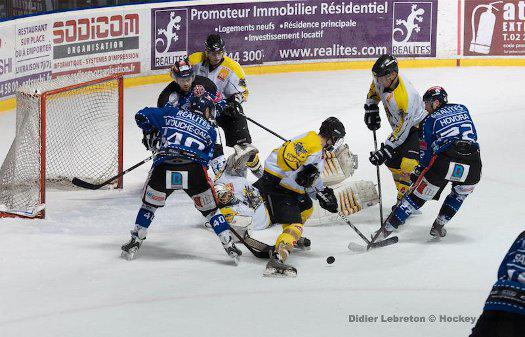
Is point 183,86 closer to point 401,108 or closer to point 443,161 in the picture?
point 401,108

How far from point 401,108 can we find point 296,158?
1.41m

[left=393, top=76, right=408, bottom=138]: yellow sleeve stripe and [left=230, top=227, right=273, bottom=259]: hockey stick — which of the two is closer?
[left=230, top=227, right=273, bottom=259]: hockey stick

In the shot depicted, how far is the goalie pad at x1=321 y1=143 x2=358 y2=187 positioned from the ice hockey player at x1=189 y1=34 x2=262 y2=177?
0.54 m

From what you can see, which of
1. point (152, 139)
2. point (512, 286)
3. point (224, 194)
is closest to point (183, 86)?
point (152, 139)

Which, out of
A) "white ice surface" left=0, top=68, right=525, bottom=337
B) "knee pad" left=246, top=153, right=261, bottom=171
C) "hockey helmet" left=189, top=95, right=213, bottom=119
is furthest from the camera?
"knee pad" left=246, top=153, right=261, bottom=171

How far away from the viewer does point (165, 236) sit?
24.4 ft

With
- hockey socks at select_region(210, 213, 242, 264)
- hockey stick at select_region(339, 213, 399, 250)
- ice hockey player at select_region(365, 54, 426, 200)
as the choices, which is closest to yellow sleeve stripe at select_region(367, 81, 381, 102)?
ice hockey player at select_region(365, 54, 426, 200)

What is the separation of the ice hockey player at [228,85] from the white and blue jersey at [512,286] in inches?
183

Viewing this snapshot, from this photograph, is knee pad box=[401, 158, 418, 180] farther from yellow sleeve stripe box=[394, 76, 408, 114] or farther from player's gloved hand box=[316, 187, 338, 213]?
player's gloved hand box=[316, 187, 338, 213]

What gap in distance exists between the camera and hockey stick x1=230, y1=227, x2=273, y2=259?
682 cm

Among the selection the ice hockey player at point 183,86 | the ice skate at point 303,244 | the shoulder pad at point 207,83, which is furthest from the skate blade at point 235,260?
the shoulder pad at point 207,83

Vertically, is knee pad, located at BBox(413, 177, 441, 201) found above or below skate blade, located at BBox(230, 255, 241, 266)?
above

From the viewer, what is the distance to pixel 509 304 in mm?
3777

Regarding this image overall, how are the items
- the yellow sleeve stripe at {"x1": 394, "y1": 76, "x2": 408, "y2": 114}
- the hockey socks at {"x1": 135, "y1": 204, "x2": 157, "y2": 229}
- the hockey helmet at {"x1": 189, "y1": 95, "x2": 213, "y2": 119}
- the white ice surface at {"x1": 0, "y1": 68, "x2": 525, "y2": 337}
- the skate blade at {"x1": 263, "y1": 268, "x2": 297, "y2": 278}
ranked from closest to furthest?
the white ice surface at {"x1": 0, "y1": 68, "x2": 525, "y2": 337}, the skate blade at {"x1": 263, "y1": 268, "x2": 297, "y2": 278}, the hockey socks at {"x1": 135, "y1": 204, "x2": 157, "y2": 229}, the hockey helmet at {"x1": 189, "y1": 95, "x2": 213, "y2": 119}, the yellow sleeve stripe at {"x1": 394, "y1": 76, "x2": 408, "y2": 114}
